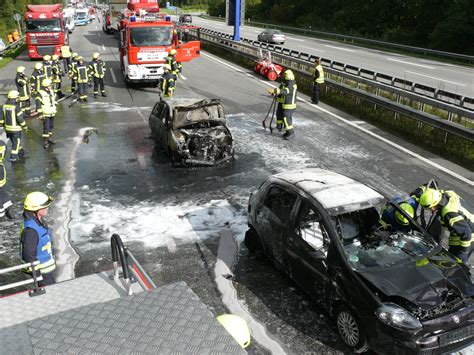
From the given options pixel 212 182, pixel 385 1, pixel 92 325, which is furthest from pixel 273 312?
pixel 385 1

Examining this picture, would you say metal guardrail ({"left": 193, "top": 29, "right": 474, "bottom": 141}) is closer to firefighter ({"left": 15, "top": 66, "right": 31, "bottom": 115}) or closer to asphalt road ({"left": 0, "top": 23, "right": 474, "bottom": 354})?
asphalt road ({"left": 0, "top": 23, "right": 474, "bottom": 354})

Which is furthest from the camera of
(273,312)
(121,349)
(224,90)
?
(224,90)

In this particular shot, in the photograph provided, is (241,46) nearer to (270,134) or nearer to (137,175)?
(270,134)

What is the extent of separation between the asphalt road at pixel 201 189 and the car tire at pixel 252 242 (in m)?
0.21

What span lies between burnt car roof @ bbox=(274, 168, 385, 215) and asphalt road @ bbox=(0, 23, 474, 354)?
1.36m

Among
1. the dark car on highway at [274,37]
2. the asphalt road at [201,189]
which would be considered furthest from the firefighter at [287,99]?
the dark car on highway at [274,37]

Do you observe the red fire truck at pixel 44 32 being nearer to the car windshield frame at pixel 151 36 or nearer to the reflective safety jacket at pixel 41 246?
the car windshield frame at pixel 151 36

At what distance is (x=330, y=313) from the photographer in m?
5.64

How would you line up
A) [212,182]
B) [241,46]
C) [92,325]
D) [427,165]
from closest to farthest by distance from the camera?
[92,325], [212,182], [427,165], [241,46]

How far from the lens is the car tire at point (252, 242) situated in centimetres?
726

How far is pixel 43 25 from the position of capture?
2952 cm

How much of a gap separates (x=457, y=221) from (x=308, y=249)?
1921 millimetres

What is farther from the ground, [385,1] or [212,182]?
[385,1]

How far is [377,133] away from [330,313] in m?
9.53
